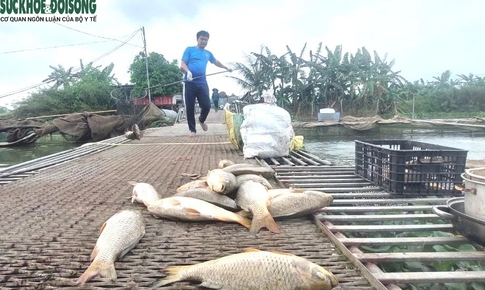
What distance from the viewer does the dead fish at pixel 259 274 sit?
1477mm

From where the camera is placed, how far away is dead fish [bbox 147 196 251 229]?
2.47 meters

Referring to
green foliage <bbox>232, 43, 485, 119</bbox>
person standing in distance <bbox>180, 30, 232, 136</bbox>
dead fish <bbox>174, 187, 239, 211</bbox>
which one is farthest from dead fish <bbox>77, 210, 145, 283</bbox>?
green foliage <bbox>232, 43, 485, 119</bbox>

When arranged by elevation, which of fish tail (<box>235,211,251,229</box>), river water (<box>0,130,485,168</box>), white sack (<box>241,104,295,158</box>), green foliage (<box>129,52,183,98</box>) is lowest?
river water (<box>0,130,485,168</box>)

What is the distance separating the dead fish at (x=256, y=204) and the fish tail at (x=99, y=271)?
88 cm

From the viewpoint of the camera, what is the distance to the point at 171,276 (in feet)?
5.60

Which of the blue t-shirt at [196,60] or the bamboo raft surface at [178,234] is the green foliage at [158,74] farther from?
the bamboo raft surface at [178,234]

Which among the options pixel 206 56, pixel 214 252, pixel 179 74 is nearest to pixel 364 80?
pixel 179 74

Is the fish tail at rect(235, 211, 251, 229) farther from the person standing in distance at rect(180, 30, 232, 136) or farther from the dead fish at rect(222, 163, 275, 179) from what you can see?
the person standing in distance at rect(180, 30, 232, 136)

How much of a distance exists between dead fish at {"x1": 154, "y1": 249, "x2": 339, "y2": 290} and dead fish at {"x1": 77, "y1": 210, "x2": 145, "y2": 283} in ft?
1.01

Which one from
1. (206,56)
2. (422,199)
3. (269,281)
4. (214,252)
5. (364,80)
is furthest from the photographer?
(364,80)

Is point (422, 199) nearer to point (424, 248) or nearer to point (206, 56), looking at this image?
point (424, 248)

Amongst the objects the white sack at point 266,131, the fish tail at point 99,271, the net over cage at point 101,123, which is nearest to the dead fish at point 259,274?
the fish tail at point 99,271

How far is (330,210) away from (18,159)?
13377 millimetres

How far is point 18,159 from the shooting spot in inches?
512
